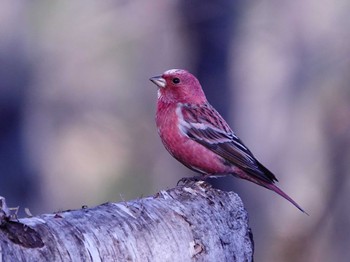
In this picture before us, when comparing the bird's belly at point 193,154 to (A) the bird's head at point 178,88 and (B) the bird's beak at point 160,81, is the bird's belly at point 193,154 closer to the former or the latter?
(A) the bird's head at point 178,88

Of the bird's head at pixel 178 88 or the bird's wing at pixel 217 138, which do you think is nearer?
→ the bird's wing at pixel 217 138

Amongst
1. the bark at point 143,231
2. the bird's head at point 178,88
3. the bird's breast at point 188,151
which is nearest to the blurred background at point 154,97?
the bird's head at point 178,88

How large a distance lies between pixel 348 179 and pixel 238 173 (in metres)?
4.78

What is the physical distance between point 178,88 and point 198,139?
1.96 feet

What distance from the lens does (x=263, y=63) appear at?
12789mm

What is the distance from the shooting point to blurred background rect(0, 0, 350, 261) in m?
11.5

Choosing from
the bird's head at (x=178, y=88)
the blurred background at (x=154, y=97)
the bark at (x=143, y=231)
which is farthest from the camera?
the blurred background at (x=154, y=97)

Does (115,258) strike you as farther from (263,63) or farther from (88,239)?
(263,63)

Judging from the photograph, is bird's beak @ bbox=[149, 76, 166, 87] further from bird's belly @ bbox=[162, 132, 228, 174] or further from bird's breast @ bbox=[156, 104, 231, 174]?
bird's belly @ bbox=[162, 132, 228, 174]

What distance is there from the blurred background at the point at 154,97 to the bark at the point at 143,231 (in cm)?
436

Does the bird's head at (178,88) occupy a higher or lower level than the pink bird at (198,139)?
higher

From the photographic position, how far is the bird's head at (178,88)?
307 inches

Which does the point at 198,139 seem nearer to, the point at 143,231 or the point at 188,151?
the point at 188,151

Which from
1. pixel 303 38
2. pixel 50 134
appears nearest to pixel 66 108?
pixel 50 134
